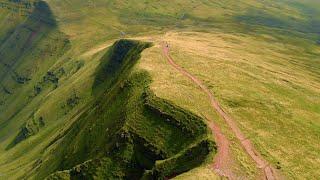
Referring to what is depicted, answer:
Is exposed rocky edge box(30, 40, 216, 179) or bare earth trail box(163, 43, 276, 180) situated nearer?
bare earth trail box(163, 43, 276, 180)

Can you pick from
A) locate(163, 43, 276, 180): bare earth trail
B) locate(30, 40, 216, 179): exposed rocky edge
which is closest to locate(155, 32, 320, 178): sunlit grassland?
locate(163, 43, 276, 180): bare earth trail

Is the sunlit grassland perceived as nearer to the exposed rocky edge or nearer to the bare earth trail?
the bare earth trail

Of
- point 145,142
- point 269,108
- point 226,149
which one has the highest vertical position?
point 226,149

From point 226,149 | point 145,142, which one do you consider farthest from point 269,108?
point 145,142

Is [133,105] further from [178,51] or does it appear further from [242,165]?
[178,51]

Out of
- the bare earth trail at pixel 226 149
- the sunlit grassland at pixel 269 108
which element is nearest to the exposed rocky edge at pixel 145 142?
the bare earth trail at pixel 226 149

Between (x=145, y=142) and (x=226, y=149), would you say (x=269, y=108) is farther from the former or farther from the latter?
(x=145, y=142)

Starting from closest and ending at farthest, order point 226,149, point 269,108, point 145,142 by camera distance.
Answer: point 226,149 < point 145,142 < point 269,108

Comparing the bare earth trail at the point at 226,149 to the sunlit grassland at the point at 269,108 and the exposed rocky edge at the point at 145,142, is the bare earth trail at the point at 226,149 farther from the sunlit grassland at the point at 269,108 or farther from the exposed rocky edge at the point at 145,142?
the exposed rocky edge at the point at 145,142

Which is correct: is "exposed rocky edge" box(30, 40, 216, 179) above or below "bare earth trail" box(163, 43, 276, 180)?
below

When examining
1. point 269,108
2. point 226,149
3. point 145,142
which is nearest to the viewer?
point 226,149

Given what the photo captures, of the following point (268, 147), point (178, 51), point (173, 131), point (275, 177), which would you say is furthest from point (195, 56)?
point (275, 177)
